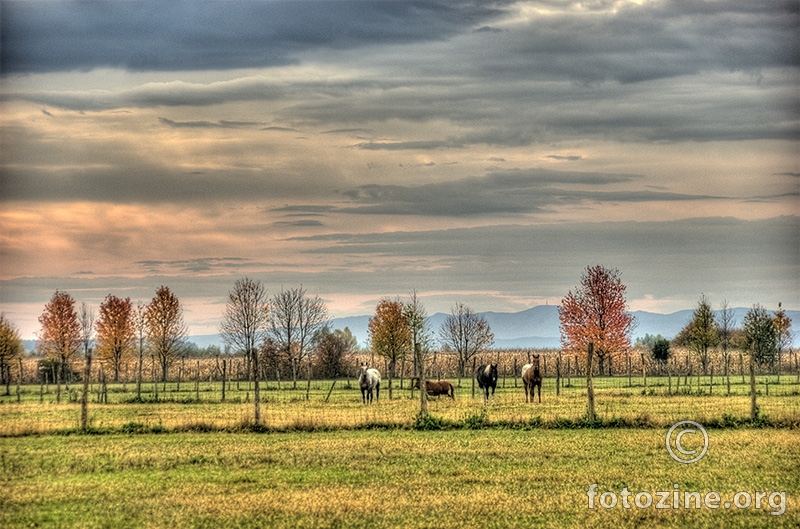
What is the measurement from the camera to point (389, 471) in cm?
2022

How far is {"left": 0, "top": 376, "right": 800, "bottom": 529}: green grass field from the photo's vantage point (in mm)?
15648

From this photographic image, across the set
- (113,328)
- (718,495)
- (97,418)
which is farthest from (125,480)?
(113,328)

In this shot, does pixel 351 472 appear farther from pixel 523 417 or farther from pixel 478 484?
pixel 523 417

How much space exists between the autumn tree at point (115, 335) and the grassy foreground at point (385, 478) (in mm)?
40375

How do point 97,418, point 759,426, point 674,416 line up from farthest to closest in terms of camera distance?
point 97,418 → point 674,416 → point 759,426

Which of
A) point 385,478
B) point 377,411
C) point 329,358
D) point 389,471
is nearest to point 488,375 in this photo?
point 377,411

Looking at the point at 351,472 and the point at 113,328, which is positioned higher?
the point at 113,328

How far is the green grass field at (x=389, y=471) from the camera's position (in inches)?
616

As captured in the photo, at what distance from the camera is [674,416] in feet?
103

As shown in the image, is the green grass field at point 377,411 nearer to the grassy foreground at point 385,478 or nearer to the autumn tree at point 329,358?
the grassy foreground at point 385,478

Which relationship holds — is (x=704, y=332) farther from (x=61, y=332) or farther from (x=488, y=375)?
(x=61, y=332)

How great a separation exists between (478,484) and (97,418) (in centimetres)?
2411

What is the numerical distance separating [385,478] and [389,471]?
0.88 meters

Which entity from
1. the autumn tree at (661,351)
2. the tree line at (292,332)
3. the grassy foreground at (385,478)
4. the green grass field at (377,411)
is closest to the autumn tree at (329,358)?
the tree line at (292,332)
